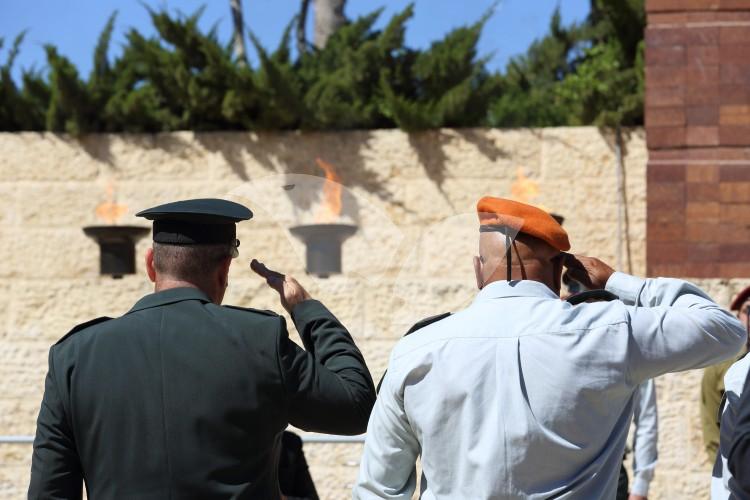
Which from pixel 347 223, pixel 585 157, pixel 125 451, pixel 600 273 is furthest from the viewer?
pixel 585 157

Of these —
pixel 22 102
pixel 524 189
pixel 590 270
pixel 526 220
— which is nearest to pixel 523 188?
pixel 524 189

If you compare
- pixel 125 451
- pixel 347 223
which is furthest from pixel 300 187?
pixel 125 451

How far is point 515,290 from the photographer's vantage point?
2.42m

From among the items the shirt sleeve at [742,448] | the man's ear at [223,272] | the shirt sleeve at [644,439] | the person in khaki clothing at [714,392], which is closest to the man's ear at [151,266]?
the man's ear at [223,272]

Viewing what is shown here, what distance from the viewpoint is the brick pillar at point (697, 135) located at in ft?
22.7

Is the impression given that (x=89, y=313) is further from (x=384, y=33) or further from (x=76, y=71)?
(x=384, y=33)

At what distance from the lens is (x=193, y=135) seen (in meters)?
7.77

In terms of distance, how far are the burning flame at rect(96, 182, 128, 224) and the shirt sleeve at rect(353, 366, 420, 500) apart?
5.51 m

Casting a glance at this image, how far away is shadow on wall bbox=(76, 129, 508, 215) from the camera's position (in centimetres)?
761

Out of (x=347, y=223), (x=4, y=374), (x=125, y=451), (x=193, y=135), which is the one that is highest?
(x=193, y=135)

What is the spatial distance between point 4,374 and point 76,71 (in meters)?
2.36

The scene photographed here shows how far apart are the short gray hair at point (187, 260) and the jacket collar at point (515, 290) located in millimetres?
607

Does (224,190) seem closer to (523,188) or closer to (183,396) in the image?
(523,188)

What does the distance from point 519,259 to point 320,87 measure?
18.3 feet
